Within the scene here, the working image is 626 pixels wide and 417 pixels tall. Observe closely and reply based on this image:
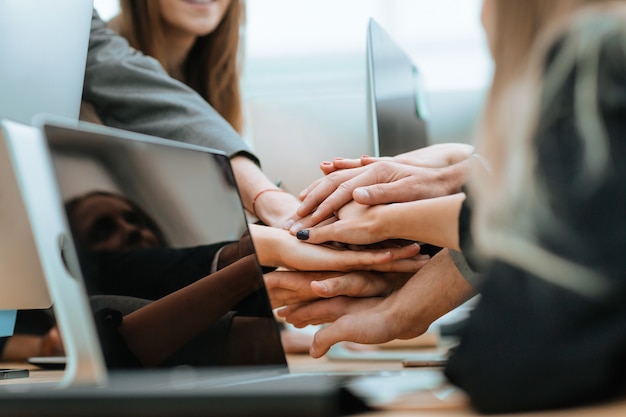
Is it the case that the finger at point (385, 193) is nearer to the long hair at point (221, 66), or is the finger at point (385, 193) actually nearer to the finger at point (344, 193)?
the finger at point (344, 193)

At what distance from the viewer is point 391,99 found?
125 cm

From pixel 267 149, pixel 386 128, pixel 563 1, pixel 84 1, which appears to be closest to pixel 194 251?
pixel 563 1

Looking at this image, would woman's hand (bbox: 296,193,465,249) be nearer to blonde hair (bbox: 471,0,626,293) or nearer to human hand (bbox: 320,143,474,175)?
human hand (bbox: 320,143,474,175)

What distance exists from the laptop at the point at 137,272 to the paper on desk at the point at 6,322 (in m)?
0.37

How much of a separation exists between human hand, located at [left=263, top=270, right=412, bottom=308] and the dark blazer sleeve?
0.76ft

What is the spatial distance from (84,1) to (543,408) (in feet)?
2.46

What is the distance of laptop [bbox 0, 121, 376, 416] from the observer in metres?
0.41

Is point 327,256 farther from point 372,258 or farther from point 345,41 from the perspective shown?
point 345,41

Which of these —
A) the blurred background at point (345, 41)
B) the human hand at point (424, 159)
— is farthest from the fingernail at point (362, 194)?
the blurred background at point (345, 41)

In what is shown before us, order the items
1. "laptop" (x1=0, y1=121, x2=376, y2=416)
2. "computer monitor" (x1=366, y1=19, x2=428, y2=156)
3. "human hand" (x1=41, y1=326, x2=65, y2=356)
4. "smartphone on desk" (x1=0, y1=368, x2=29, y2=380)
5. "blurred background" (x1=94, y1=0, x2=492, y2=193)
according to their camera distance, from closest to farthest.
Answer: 1. "laptop" (x1=0, y1=121, x2=376, y2=416)
2. "smartphone on desk" (x1=0, y1=368, x2=29, y2=380)
3. "computer monitor" (x1=366, y1=19, x2=428, y2=156)
4. "human hand" (x1=41, y1=326, x2=65, y2=356)
5. "blurred background" (x1=94, y1=0, x2=492, y2=193)

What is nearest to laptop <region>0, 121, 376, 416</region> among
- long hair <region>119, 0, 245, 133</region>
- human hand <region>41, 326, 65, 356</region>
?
human hand <region>41, 326, 65, 356</region>

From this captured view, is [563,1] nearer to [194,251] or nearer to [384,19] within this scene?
[194,251]

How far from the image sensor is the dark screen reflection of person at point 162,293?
529mm

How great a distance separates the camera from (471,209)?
622mm
